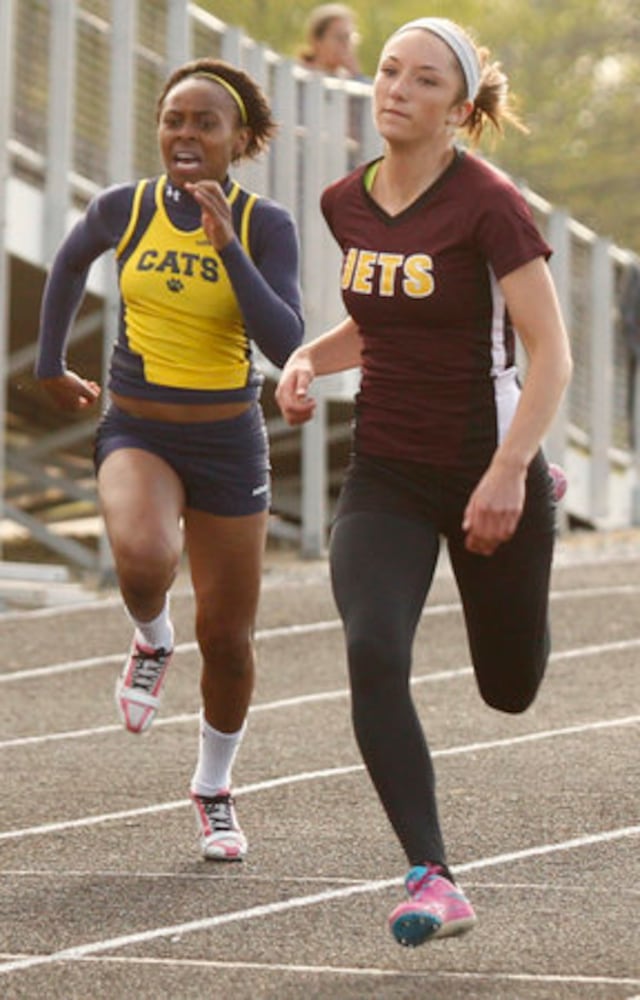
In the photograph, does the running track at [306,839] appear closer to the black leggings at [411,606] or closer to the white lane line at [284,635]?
the white lane line at [284,635]

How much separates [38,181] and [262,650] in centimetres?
447

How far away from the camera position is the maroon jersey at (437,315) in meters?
6.08

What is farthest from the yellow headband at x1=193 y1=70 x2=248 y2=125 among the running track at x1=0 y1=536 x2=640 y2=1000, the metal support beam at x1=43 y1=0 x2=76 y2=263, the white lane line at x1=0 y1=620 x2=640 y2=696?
the metal support beam at x1=43 y1=0 x2=76 y2=263

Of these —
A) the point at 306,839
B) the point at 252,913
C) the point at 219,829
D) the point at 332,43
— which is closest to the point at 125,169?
the point at 332,43

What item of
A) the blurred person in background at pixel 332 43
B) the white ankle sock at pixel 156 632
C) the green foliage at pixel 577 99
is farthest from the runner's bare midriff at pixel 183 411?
the green foliage at pixel 577 99

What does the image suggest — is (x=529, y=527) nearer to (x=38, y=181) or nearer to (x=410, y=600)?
(x=410, y=600)

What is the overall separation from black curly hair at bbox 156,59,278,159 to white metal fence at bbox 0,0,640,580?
7.51m

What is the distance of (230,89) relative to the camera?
7.55 m

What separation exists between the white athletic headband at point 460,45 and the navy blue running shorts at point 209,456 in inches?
59.0

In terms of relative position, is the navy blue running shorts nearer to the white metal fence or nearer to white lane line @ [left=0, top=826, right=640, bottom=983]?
white lane line @ [left=0, top=826, right=640, bottom=983]

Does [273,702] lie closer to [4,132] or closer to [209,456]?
[209,456]

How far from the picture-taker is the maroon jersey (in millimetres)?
6082

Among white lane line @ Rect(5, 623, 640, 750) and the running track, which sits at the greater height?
the running track

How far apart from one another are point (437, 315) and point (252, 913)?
1537 millimetres
